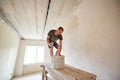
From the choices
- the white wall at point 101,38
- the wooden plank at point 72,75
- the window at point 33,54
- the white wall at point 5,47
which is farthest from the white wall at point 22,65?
the wooden plank at point 72,75

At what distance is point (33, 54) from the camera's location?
5.42 metres

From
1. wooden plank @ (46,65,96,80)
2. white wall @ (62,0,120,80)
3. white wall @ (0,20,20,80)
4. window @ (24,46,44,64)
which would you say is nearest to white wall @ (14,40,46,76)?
window @ (24,46,44,64)

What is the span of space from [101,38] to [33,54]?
16.6 feet

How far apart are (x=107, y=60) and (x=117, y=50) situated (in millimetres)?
199

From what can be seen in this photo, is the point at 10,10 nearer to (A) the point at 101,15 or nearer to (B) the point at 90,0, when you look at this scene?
(B) the point at 90,0

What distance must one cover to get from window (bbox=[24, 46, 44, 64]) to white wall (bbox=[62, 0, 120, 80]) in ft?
14.7

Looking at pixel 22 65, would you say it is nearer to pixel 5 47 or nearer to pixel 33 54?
pixel 33 54

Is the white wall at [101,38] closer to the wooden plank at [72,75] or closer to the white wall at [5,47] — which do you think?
the wooden plank at [72,75]

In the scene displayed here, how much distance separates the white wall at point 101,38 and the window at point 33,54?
4.48m

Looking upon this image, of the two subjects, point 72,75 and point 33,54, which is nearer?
point 72,75

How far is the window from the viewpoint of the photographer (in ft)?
17.1

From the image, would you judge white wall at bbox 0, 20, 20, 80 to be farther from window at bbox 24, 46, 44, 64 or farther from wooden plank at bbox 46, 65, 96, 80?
window at bbox 24, 46, 44, 64

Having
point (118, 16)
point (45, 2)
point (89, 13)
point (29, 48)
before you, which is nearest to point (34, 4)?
point (45, 2)

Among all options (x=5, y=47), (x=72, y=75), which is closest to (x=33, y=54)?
(x=5, y=47)
